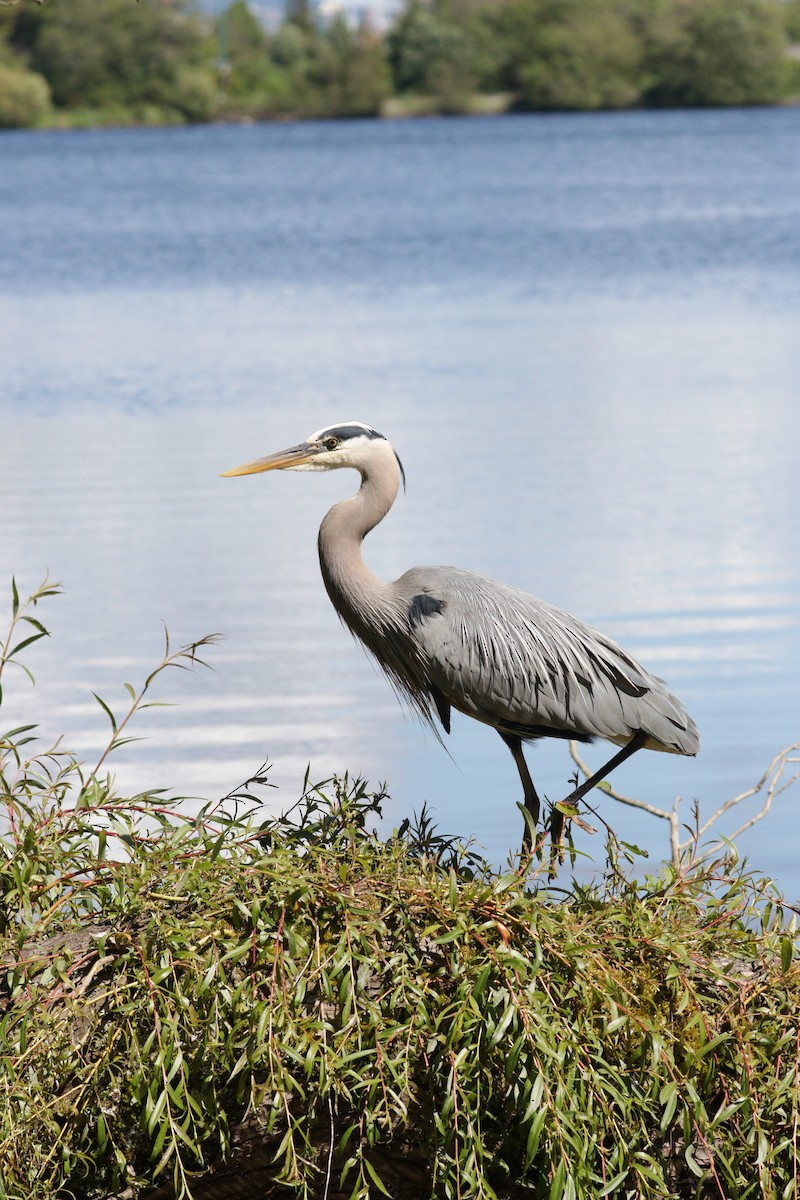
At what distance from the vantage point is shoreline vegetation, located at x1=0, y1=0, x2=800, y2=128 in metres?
81.4

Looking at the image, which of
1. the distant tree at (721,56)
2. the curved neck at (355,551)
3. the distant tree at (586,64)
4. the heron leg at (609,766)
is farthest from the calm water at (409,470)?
the distant tree at (586,64)

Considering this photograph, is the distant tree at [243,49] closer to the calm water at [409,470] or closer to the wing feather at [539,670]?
the calm water at [409,470]

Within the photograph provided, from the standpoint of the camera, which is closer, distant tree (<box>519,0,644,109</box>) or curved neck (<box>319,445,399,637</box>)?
curved neck (<box>319,445,399,637</box>)

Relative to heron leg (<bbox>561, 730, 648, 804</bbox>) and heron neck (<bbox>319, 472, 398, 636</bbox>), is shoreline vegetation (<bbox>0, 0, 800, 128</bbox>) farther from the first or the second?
heron leg (<bbox>561, 730, 648, 804</bbox>)

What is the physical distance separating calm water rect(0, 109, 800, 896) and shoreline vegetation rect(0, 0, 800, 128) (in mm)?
54816

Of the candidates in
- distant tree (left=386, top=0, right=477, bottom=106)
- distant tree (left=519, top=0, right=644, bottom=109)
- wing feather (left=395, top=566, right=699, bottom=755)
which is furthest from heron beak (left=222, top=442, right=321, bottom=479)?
distant tree (left=386, top=0, right=477, bottom=106)

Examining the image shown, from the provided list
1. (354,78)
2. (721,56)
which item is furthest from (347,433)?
(354,78)

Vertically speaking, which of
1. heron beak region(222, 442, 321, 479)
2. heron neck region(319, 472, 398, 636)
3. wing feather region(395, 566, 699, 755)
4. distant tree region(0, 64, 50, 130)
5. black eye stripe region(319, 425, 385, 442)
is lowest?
wing feather region(395, 566, 699, 755)

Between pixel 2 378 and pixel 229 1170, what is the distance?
13526 millimetres

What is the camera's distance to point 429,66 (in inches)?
3460

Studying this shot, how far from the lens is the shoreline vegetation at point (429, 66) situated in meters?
81.4

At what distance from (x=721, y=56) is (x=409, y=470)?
75909mm

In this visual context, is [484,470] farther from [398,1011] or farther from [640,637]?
[398,1011]

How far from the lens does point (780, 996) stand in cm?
261
